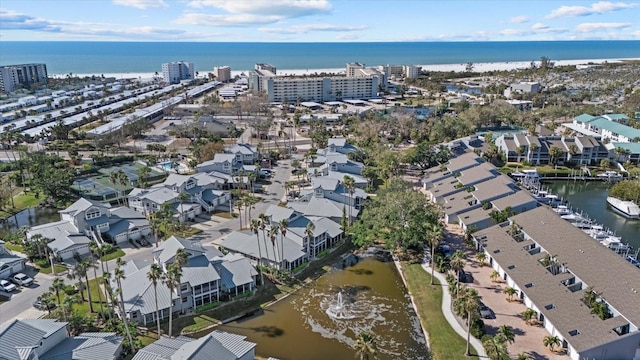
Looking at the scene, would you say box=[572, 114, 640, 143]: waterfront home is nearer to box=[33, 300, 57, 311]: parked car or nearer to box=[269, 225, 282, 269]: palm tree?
box=[269, 225, 282, 269]: palm tree

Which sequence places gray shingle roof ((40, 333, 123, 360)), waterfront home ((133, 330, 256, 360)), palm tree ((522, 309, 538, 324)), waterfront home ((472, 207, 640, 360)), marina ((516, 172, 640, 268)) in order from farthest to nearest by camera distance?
1. marina ((516, 172, 640, 268))
2. palm tree ((522, 309, 538, 324))
3. waterfront home ((472, 207, 640, 360))
4. gray shingle roof ((40, 333, 123, 360))
5. waterfront home ((133, 330, 256, 360))

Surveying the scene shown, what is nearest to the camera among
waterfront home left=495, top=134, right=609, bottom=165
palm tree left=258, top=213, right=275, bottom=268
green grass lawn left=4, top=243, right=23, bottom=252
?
palm tree left=258, top=213, right=275, bottom=268

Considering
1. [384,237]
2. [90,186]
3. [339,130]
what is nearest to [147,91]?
[339,130]

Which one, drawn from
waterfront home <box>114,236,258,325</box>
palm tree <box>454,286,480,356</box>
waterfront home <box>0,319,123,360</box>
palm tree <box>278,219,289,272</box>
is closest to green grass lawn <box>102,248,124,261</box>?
waterfront home <box>114,236,258,325</box>

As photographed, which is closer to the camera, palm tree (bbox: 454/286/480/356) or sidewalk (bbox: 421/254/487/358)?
palm tree (bbox: 454/286/480/356)

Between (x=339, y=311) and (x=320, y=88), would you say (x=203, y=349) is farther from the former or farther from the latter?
(x=320, y=88)

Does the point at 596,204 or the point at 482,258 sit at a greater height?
the point at 482,258

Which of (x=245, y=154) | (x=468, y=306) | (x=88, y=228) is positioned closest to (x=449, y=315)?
(x=468, y=306)
